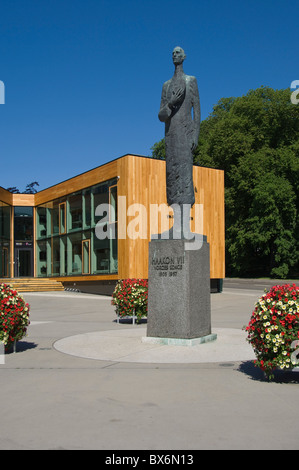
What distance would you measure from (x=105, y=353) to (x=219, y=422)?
15.1 ft

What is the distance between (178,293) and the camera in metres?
9.84

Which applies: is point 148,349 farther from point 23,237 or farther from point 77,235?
point 23,237

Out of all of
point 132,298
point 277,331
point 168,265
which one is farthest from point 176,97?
point 132,298

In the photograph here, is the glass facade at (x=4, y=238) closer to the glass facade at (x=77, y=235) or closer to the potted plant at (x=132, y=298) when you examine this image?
the glass facade at (x=77, y=235)

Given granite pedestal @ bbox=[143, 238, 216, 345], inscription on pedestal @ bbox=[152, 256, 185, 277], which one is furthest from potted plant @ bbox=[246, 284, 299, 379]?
inscription on pedestal @ bbox=[152, 256, 185, 277]

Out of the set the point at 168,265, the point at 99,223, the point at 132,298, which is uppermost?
the point at 99,223

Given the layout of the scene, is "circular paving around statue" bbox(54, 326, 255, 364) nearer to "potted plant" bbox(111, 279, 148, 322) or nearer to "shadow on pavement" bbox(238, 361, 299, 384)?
"shadow on pavement" bbox(238, 361, 299, 384)

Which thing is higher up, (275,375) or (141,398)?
(141,398)

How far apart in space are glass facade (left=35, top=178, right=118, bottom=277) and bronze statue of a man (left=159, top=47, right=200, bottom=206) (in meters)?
15.9

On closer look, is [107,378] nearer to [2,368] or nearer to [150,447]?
[2,368]

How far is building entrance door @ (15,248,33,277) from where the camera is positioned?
3809cm

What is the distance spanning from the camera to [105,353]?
9141mm

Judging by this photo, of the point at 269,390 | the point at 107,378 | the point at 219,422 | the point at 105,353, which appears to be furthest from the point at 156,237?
the point at 219,422

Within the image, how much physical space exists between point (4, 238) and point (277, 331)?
33.2 metres
